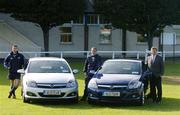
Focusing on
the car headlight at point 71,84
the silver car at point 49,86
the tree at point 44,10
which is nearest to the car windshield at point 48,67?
the silver car at point 49,86

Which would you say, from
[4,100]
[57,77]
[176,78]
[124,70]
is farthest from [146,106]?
[176,78]

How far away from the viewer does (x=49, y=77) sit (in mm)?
19406

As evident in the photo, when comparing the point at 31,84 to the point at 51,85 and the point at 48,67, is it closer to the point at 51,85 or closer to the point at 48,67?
the point at 51,85

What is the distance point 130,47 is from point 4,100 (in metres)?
32.5

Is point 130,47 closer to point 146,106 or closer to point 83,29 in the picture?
point 83,29

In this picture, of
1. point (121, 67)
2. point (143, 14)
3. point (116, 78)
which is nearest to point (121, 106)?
point (116, 78)

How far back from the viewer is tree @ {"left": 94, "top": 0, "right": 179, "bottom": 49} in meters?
43.8

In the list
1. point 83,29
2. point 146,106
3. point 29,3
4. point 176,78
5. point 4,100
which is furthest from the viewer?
point 83,29

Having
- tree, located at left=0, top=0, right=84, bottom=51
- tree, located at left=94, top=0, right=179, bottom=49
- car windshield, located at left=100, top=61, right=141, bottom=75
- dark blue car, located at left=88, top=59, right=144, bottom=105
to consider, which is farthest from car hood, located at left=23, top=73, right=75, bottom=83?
tree, located at left=94, top=0, right=179, bottom=49

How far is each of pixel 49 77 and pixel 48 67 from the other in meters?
1.23

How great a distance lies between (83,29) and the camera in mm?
51438

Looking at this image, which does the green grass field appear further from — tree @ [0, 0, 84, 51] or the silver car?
tree @ [0, 0, 84, 51]

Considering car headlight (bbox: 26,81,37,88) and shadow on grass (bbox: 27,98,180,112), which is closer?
shadow on grass (bbox: 27,98,180,112)

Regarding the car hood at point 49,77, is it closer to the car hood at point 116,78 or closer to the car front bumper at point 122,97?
the car hood at point 116,78
